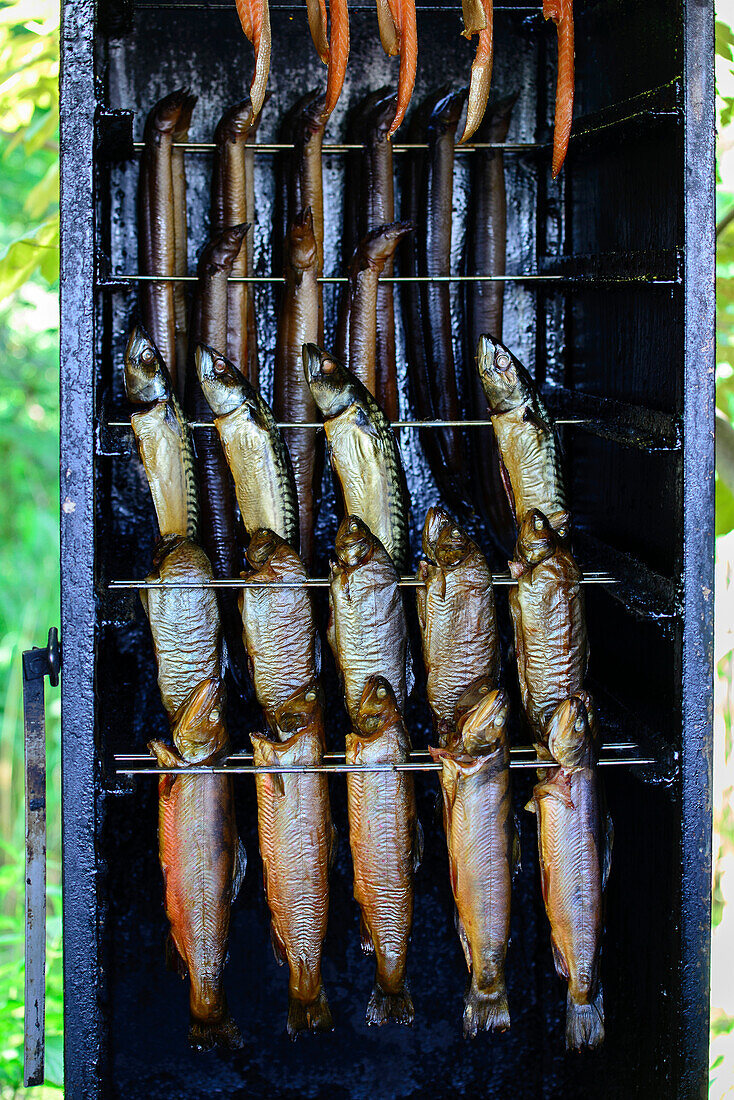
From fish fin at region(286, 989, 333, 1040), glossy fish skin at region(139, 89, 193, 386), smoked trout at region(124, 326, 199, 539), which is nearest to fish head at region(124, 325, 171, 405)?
smoked trout at region(124, 326, 199, 539)

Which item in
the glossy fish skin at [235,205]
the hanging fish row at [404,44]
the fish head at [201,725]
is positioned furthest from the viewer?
the glossy fish skin at [235,205]

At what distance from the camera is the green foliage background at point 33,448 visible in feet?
10.2

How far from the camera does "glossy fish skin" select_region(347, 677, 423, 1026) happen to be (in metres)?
2.08

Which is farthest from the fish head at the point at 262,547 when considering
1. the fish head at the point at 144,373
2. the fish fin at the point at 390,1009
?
the fish fin at the point at 390,1009

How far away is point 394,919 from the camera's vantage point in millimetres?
2137

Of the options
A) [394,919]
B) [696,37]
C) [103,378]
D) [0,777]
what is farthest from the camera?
[0,777]

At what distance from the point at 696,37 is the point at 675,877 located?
66.0 inches

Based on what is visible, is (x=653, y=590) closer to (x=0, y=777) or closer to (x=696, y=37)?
(x=696, y=37)

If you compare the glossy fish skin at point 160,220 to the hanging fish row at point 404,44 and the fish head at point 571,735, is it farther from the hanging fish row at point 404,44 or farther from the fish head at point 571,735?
the fish head at point 571,735

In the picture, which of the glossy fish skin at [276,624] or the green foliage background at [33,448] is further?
the green foliage background at [33,448]

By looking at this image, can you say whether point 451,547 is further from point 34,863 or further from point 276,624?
point 34,863

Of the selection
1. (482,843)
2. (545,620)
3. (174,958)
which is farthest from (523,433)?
(174,958)

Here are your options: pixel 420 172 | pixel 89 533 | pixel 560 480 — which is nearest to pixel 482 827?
pixel 560 480

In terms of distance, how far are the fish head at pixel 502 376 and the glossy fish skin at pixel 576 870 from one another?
685mm
